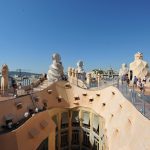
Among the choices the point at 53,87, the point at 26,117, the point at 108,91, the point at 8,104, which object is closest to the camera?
the point at 8,104

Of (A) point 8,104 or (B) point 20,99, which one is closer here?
(A) point 8,104

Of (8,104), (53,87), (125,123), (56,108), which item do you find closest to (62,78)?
(53,87)

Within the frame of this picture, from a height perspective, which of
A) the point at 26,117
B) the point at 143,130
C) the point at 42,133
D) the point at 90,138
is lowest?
the point at 90,138

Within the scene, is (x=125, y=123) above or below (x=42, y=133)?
above

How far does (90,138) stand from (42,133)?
8.32 meters

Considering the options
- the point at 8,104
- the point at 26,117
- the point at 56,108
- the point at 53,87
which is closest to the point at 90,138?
the point at 56,108

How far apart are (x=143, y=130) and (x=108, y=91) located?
11.8 metres

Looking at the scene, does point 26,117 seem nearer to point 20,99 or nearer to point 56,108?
point 20,99

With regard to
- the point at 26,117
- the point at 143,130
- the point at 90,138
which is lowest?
the point at 90,138

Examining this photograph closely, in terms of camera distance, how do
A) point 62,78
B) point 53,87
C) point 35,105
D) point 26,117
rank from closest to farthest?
point 26,117 < point 35,105 < point 53,87 < point 62,78

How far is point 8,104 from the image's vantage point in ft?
51.0

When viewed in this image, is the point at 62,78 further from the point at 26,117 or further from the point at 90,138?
the point at 26,117

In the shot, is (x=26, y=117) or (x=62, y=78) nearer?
(x=26, y=117)

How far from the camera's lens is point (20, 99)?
17219mm
